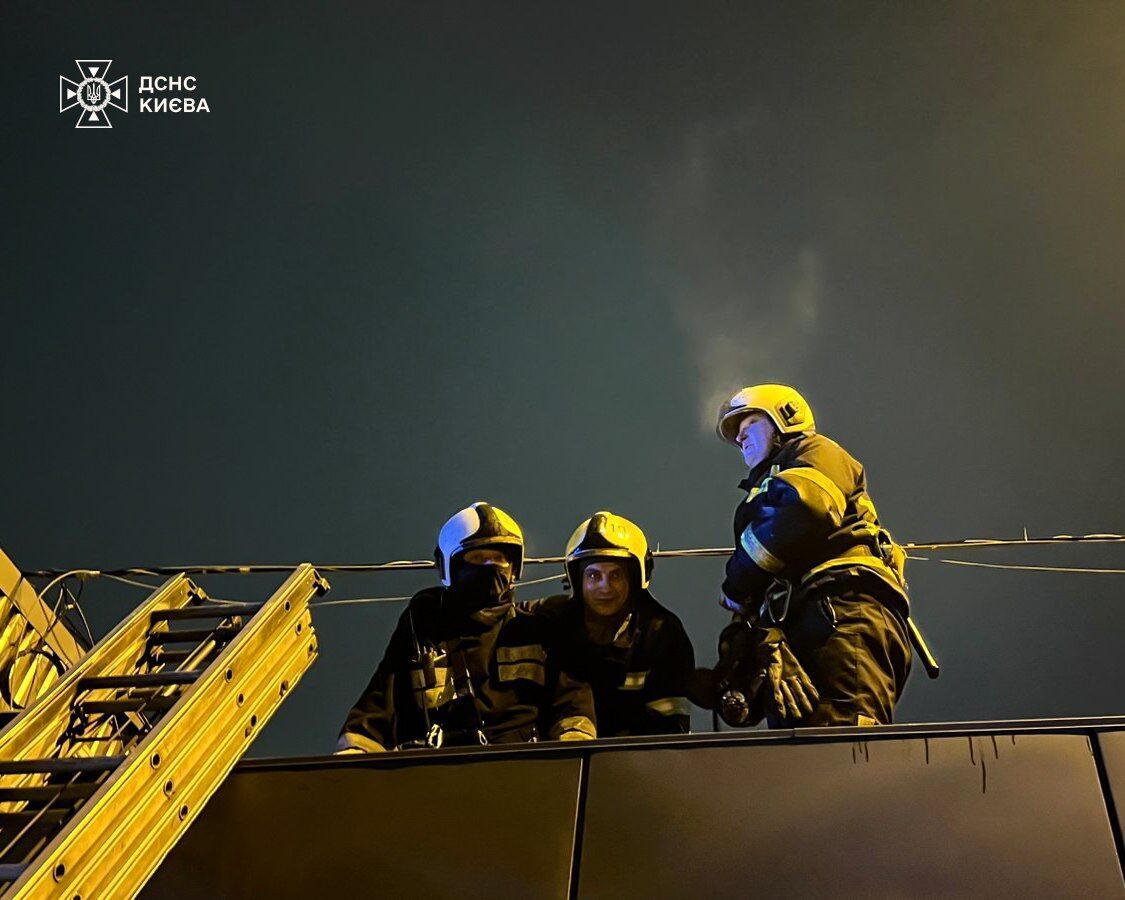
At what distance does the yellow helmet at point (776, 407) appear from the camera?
640 centimetres

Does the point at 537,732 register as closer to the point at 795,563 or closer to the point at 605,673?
the point at 605,673

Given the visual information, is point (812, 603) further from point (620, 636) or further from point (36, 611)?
point (36, 611)

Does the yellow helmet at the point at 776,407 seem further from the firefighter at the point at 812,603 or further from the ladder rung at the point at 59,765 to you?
the ladder rung at the point at 59,765

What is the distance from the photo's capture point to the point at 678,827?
4090 mm

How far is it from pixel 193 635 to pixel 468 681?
1.32 meters

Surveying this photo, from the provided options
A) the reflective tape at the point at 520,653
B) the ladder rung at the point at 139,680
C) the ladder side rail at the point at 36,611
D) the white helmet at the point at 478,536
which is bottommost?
the ladder rung at the point at 139,680

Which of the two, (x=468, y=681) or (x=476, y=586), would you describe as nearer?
(x=468, y=681)

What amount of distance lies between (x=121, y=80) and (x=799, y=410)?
465 inches

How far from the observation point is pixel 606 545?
5.88 metres

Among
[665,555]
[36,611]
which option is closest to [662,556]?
[665,555]

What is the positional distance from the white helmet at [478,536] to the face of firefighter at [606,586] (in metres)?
0.50

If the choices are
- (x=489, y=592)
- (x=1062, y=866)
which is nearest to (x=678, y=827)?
(x=1062, y=866)

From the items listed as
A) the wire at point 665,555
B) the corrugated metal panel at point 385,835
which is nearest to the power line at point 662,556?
the wire at point 665,555

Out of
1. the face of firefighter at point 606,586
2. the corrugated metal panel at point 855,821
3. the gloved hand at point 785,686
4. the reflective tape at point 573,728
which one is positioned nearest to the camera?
the corrugated metal panel at point 855,821
